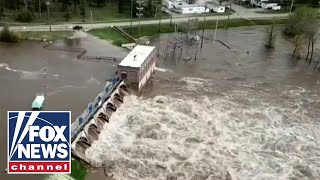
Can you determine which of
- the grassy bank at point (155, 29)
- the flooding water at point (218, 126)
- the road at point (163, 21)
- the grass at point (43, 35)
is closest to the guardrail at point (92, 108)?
the flooding water at point (218, 126)

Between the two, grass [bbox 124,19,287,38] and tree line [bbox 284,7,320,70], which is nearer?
tree line [bbox 284,7,320,70]

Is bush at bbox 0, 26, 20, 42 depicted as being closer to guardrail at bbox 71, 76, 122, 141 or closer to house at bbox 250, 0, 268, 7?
guardrail at bbox 71, 76, 122, 141

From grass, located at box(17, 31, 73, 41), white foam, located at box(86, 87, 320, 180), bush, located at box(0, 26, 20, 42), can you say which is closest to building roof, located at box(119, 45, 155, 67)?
white foam, located at box(86, 87, 320, 180)

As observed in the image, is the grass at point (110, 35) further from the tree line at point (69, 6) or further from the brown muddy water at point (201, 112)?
the tree line at point (69, 6)

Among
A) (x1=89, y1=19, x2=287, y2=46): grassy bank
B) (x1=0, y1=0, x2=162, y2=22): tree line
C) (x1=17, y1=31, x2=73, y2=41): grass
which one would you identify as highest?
(x1=0, y1=0, x2=162, y2=22): tree line

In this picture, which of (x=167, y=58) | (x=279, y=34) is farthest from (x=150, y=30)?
(x=279, y=34)

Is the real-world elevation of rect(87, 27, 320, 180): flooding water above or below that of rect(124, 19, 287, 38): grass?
below
